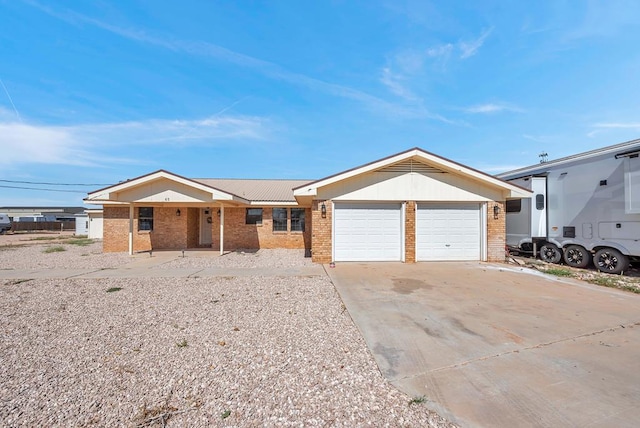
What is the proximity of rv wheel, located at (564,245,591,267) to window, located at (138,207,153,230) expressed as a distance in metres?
18.2

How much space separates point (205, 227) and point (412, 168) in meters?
11.7

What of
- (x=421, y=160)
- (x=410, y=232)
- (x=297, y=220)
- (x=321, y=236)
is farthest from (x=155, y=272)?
(x=421, y=160)

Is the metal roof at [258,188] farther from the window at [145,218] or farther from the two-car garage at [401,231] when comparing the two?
the two-car garage at [401,231]

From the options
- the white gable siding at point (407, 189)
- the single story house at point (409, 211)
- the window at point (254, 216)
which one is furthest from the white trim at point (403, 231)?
the window at point (254, 216)

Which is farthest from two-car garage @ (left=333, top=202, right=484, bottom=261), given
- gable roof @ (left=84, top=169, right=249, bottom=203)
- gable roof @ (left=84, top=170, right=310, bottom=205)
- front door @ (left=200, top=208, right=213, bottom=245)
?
front door @ (left=200, top=208, right=213, bottom=245)

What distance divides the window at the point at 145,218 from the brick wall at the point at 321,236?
392 inches

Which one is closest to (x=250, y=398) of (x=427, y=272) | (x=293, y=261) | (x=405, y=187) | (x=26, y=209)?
(x=427, y=272)

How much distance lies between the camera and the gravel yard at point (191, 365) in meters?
2.47

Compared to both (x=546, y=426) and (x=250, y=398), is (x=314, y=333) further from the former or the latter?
(x=546, y=426)

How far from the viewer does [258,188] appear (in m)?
18.2

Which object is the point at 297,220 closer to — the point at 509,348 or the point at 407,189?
the point at 407,189

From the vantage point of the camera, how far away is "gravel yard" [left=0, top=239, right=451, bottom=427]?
2475 millimetres

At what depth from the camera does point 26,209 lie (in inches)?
1890

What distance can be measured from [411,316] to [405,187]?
6333mm
